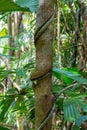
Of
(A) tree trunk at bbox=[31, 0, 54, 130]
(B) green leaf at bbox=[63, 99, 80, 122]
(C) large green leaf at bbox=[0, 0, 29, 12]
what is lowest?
(B) green leaf at bbox=[63, 99, 80, 122]

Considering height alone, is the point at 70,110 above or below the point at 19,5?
below

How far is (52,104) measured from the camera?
502mm

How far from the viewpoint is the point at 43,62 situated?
0.49 metres

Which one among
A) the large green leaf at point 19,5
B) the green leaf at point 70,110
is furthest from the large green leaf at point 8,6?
the green leaf at point 70,110

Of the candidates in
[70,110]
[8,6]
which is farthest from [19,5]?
[70,110]

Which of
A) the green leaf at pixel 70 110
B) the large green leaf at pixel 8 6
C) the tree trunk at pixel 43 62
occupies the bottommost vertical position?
the green leaf at pixel 70 110

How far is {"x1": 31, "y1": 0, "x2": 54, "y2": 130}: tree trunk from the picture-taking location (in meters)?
0.49

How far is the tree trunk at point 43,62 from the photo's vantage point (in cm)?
49

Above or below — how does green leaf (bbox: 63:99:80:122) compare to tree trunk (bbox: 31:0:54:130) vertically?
below

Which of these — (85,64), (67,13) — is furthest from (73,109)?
(67,13)

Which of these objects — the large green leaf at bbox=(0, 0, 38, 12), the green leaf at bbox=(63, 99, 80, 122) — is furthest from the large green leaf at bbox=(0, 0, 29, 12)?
the green leaf at bbox=(63, 99, 80, 122)

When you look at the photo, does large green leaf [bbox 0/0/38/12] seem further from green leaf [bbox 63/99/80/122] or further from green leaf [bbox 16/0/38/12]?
green leaf [bbox 63/99/80/122]

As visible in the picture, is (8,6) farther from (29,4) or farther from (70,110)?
(70,110)

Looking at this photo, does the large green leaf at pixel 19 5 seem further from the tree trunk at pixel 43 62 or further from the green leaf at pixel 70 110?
the green leaf at pixel 70 110
